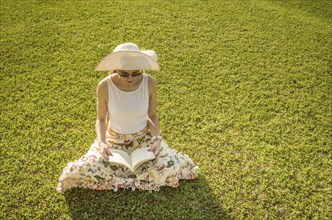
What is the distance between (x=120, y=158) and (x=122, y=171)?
0.37 meters

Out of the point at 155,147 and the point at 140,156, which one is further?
the point at 155,147

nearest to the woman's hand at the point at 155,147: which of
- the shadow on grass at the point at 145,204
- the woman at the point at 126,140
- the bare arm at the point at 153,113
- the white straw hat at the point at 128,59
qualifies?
the woman at the point at 126,140

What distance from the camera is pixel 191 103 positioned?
5.55 meters

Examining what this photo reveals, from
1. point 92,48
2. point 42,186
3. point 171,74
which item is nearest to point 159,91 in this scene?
point 171,74

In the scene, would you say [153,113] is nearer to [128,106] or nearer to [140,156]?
[128,106]

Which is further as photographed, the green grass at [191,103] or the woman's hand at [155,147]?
the green grass at [191,103]

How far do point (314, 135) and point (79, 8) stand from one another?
235 inches

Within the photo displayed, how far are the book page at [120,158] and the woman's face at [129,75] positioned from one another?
87 centimetres

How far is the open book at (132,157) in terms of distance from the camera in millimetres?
3672

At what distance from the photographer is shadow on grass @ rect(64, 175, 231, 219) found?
12.9 feet

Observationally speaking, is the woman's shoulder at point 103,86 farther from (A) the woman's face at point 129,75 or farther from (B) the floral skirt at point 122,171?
(B) the floral skirt at point 122,171

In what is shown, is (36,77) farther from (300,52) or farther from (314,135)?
(300,52)

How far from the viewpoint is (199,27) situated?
7.52 m

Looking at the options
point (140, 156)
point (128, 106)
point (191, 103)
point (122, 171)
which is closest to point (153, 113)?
point (128, 106)
